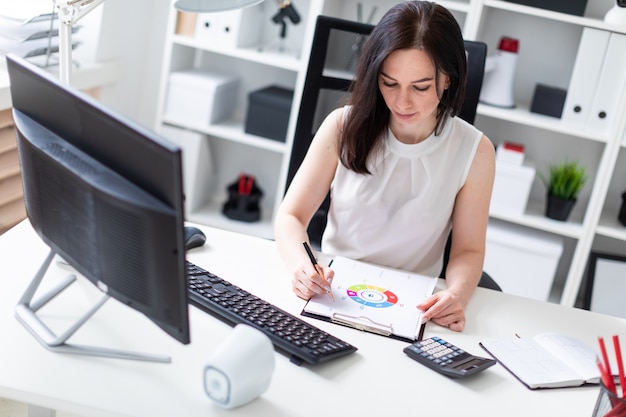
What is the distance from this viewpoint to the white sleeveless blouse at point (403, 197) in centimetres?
182

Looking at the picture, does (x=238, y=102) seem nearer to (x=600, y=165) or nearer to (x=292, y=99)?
(x=292, y=99)

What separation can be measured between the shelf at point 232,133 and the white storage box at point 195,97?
0.06 feet

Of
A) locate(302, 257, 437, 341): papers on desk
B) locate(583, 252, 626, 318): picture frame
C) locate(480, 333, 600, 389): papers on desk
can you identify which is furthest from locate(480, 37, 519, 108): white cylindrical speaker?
locate(480, 333, 600, 389): papers on desk

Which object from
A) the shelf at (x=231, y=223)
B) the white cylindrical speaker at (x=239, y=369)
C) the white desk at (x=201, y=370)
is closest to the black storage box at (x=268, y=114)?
the shelf at (x=231, y=223)

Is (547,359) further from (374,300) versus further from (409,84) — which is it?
(409,84)

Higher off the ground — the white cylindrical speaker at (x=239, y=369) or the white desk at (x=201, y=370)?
the white cylindrical speaker at (x=239, y=369)

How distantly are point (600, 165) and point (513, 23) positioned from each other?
2.22 ft

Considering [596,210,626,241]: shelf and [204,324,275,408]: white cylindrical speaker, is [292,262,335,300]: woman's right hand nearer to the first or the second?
[204,324,275,408]: white cylindrical speaker

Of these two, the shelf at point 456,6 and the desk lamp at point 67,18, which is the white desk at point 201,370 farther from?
the shelf at point 456,6

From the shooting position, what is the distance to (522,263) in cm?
306

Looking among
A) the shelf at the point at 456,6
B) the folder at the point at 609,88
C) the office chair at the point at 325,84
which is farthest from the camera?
the shelf at the point at 456,6

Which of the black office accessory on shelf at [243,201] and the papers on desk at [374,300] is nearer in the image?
the papers on desk at [374,300]

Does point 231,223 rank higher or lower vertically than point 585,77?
lower

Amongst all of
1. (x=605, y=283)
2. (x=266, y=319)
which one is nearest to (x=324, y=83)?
(x=266, y=319)
